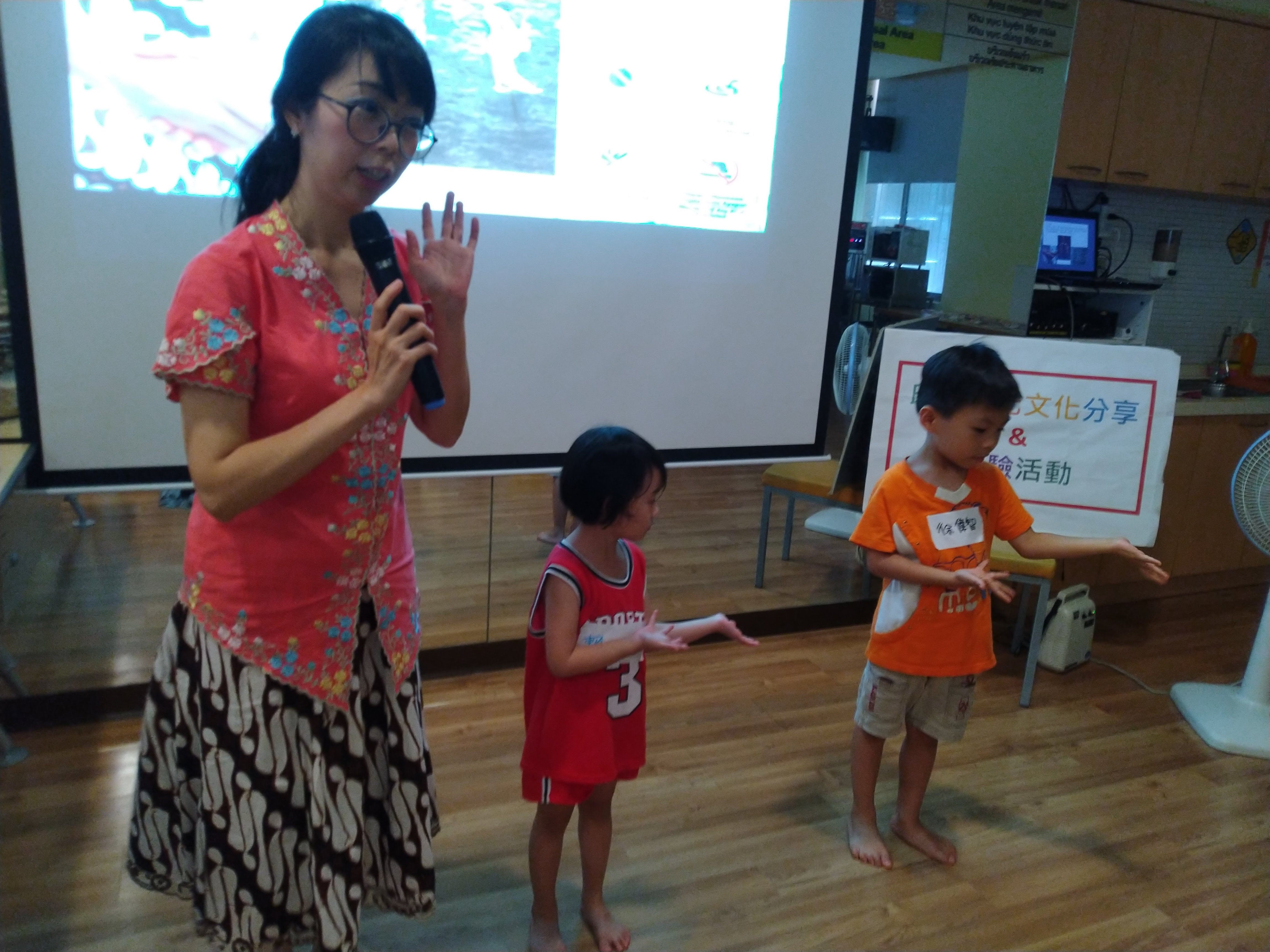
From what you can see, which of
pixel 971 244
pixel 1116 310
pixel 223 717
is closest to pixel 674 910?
pixel 223 717

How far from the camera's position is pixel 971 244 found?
3.72 m

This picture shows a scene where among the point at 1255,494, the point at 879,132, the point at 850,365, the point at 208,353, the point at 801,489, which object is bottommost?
the point at 801,489

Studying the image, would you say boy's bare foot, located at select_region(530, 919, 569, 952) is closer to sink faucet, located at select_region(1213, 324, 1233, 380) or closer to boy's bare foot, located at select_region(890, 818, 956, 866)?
boy's bare foot, located at select_region(890, 818, 956, 866)

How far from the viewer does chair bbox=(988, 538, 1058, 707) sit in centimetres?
271

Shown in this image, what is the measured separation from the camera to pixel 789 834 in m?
2.07

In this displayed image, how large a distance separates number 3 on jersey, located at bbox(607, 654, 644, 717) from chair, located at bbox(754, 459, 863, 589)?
1589 millimetres

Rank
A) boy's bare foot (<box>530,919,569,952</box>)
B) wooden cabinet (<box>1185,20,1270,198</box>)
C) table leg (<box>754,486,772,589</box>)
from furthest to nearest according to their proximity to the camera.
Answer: wooden cabinet (<box>1185,20,1270,198</box>) → table leg (<box>754,486,772,589</box>) → boy's bare foot (<box>530,919,569,952</box>)

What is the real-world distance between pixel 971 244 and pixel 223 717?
11.5ft

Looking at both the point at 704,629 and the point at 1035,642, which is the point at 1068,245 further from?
the point at 704,629

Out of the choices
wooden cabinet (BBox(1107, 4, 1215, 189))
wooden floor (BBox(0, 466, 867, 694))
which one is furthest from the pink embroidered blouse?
wooden cabinet (BBox(1107, 4, 1215, 189))

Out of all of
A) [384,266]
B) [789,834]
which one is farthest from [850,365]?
[384,266]

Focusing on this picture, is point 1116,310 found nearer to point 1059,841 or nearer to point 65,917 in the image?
point 1059,841

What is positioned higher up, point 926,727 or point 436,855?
point 926,727

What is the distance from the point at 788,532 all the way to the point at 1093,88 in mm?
2064
